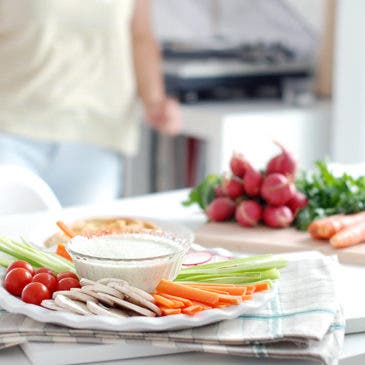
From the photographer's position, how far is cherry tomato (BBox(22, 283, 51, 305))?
1.21 meters

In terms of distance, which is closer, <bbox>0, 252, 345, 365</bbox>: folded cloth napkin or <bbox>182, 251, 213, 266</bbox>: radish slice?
<bbox>0, 252, 345, 365</bbox>: folded cloth napkin

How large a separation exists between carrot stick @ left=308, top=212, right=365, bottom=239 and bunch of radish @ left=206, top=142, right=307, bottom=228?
0.29 feet

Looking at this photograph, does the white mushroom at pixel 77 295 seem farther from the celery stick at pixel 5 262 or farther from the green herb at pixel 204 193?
the green herb at pixel 204 193

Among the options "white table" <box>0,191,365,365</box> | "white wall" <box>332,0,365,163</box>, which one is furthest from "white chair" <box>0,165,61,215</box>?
"white wall" <box>332,0,365,163</box>

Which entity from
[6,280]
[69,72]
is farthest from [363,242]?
[69,72]

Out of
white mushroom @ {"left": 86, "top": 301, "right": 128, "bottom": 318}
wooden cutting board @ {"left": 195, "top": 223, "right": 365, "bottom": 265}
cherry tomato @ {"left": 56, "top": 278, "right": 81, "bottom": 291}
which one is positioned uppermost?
cherry tomato @ {"left": 56, "top": 278, "right": 81, "bottom": 291}

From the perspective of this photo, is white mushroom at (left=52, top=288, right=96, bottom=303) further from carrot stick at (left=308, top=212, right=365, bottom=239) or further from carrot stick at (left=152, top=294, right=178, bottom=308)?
carrot stick at (left=308, top=212, right=365, bottom=239)

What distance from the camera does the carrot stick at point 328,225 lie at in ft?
5.75

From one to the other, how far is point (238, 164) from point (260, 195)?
76mm

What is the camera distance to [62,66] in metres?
2.66

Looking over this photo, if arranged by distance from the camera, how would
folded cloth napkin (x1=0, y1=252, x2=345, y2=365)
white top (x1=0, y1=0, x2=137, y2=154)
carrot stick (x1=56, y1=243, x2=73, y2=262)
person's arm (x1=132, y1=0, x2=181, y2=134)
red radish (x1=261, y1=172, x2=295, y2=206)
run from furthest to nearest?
person's arm (x1=132, y1=0, x2=181, y2=134) < white top (x1=0, y1=0, x2=137, y2=154) < red radish (x1=261, y1=172, x2=295, y2=206) < carrot stick (x1=56, y1=243, x2=73, y2=262) < folded cloth napkin (x1=0, y1=252, x2=345, y2=365)

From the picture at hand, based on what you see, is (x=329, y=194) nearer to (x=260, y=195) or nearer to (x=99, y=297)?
(x=260, y=195)

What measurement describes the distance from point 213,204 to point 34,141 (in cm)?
92

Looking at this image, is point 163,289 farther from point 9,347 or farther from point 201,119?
point 201,119
